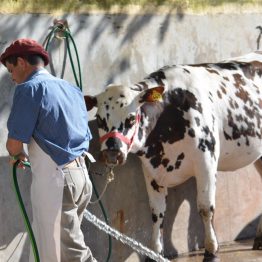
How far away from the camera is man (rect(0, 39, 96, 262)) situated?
6840mm

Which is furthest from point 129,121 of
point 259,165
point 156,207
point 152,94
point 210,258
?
point 259,165

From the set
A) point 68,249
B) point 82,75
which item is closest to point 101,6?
point 82,75

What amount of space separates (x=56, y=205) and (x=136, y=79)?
2.77m

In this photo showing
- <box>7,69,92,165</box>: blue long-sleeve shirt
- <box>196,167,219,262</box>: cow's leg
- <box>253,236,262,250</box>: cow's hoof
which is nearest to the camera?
<box>7,69,92,165</box>: blue long-sleeve shirt

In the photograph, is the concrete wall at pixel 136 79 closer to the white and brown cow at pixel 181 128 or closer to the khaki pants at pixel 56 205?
the white and brown cow at pixel 181 128

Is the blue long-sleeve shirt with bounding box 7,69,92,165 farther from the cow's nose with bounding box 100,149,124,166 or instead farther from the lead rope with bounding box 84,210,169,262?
the lead rope with bounding box 84,210,169,262

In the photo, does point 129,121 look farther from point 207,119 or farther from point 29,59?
point 29,59

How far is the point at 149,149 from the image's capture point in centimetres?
900

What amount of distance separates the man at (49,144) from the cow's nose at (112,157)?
1.27 metres

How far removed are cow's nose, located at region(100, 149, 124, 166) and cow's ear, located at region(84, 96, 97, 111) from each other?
443mm

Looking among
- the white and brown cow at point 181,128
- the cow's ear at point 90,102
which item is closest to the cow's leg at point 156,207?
the white and brown cow at point 181,128

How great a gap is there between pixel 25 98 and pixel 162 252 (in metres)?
3.08

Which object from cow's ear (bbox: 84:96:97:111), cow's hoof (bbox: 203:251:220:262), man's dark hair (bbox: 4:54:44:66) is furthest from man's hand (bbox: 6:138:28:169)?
cow's hoof (bbox: 203:251:220:262)

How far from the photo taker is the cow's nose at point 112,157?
8453 mm
